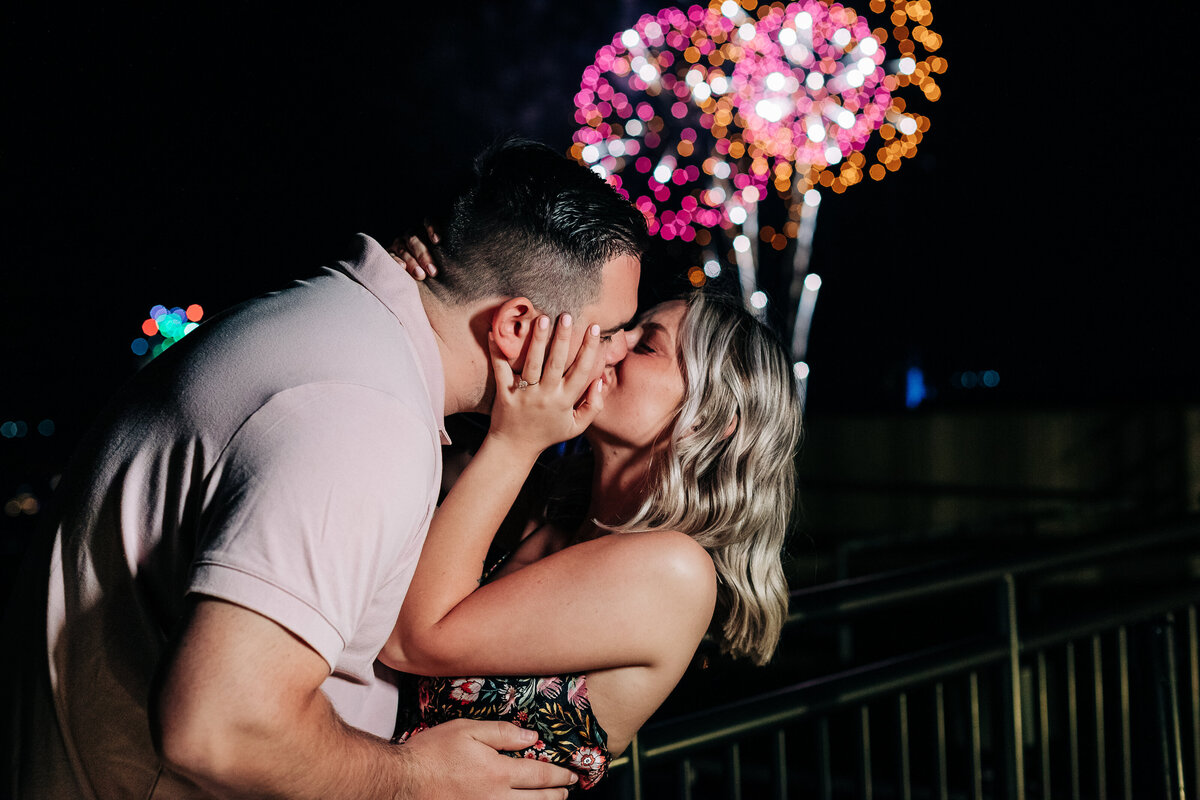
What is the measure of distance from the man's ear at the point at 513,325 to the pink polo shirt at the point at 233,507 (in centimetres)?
31

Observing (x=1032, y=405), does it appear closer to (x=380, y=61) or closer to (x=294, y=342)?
(x=294, y=342)

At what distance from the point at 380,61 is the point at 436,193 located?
758 inches

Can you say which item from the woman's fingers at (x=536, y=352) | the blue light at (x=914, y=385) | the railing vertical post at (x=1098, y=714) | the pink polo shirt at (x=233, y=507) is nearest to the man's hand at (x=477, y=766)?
the pink polo shirt at (x=233, y=507)

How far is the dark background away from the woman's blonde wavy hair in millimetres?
7161

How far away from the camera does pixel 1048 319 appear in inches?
944

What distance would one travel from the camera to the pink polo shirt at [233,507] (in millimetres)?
1243

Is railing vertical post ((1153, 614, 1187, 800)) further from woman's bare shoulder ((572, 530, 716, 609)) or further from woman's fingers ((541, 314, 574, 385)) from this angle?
woman's fingers ((541, 314, 574, 385))

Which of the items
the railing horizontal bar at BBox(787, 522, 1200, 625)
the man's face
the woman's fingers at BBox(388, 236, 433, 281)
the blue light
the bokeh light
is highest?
the bokeh light

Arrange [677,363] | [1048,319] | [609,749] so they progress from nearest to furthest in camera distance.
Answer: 1. [609,749]
2. [677,363]
3. [1048,319]

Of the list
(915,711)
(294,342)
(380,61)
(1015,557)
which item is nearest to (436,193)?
(294,342)

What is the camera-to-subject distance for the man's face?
6.49ft

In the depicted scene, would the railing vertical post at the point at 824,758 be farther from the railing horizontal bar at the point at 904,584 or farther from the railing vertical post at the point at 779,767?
the railing horizontal bar at the point at 904,584

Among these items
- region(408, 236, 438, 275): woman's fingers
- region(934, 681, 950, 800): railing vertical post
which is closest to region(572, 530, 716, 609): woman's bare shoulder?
region(408, 236, 438, 275): woman's fingers

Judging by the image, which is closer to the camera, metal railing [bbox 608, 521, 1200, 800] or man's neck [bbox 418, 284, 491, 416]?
man's neck [bbox 418, 284, 491, 416]
